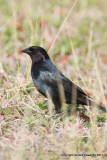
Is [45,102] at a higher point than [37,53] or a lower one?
lower

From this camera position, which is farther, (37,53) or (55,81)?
(37,53)

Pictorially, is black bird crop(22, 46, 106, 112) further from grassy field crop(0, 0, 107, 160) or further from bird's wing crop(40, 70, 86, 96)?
grassy field crop(0, 0, 107, 160)

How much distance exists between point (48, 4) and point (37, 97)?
462cm

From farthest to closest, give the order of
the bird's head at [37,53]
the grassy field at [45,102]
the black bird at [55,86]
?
the bird's head at [37,53] < the black bird at [55,86] < the grassy field at [45,102]

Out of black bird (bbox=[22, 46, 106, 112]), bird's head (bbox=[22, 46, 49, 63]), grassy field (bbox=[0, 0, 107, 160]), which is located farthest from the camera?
bird's head (bbox=[22, 46, 49, 63])

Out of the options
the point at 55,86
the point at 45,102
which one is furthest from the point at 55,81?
the point at 45,102

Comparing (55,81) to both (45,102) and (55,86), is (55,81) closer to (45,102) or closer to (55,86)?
(55,86)

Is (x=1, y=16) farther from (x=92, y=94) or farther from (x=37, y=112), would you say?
(x=37, y=112)

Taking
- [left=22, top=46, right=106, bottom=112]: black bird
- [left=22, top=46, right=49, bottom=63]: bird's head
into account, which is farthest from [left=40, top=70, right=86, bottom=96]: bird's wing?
[left=22, top=46, right=49, bottom=63]: bird's head

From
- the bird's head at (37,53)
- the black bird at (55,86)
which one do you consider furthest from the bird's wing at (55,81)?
the bird's head at (37,53)

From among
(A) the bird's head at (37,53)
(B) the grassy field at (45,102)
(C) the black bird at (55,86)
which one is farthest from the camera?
(A) the bird's head at (37,53)

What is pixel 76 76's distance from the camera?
6293 mm

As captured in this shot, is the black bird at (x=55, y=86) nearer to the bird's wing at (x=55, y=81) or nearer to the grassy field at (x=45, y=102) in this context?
the bird's wing at (x=55, y=81)

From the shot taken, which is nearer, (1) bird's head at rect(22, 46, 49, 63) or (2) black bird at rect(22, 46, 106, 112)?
(2) black bird at rect(22, 46, 106, 112)
